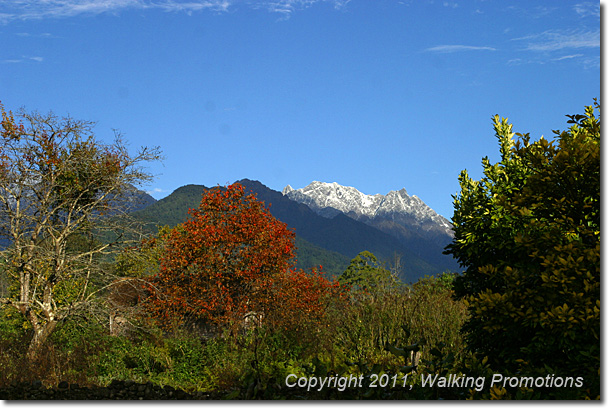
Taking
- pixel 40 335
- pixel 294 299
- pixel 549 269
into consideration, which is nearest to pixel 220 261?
pixel 294 299

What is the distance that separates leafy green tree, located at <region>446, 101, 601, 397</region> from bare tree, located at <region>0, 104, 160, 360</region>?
25.5 feet

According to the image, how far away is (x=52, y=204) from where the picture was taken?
11430mm

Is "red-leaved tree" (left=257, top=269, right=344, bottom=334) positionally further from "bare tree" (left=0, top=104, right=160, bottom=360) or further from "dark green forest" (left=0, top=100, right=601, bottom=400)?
"bare tree" (left=0, top=104, right=160, bottom=360)

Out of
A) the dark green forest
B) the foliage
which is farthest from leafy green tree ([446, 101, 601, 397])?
the foliage

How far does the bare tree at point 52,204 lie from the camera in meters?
10.5

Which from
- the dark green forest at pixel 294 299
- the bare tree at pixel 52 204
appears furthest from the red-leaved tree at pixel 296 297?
the bare tree at pixel 52 204

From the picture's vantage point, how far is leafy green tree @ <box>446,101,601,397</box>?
498 centimetres

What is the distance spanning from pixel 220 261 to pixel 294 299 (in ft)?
6.79

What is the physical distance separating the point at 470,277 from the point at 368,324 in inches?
127

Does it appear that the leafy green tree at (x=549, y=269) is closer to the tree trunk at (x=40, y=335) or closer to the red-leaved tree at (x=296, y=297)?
the red-leaved tree at (x=296, y=297)

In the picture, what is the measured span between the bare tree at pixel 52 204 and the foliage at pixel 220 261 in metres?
1.73

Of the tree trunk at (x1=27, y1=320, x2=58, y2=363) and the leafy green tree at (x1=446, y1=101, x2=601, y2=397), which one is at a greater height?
the leafy green tree at (x1=446, y1=101, x2=601, y2=397)

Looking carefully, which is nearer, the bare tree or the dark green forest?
the dark green forest

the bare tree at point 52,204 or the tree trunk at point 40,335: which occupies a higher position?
the bare tree at point 52,204
